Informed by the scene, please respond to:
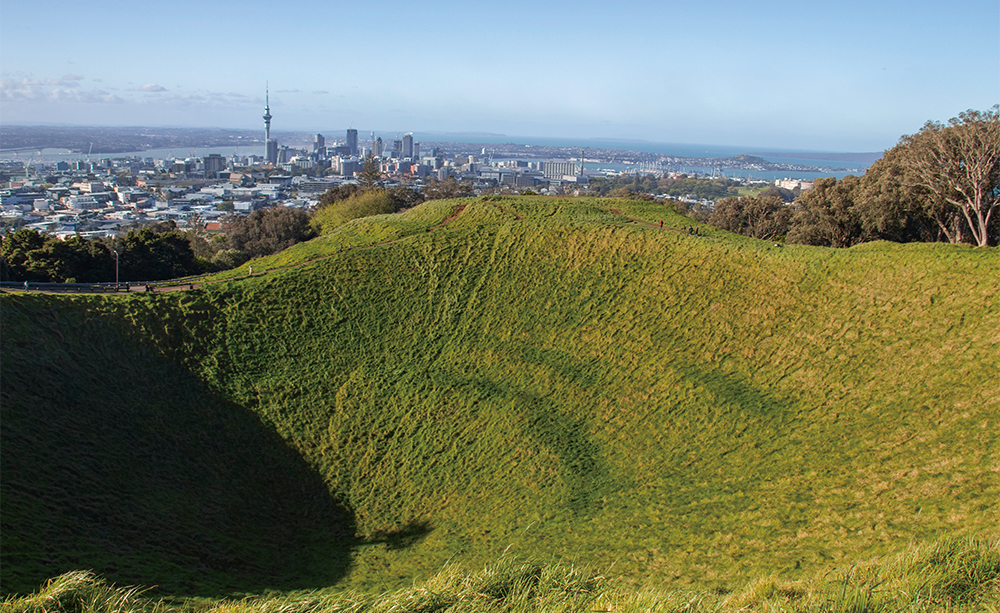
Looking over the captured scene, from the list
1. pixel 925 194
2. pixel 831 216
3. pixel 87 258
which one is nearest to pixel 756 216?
pixel 831 216

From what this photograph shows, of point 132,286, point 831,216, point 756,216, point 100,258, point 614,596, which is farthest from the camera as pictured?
point 756,216

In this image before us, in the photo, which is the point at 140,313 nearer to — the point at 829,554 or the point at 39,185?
the point at 829,554

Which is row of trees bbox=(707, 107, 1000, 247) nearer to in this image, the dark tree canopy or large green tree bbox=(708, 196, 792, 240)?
large green tree bbox=(708, 196, 792, 240)

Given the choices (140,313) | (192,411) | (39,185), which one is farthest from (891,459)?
(39,185)

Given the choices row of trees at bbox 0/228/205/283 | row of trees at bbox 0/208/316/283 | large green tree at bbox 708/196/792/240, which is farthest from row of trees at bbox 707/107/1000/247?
row of trees at bbox 0/228/205/283

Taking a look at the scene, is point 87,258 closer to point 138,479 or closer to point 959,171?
point 138,479
